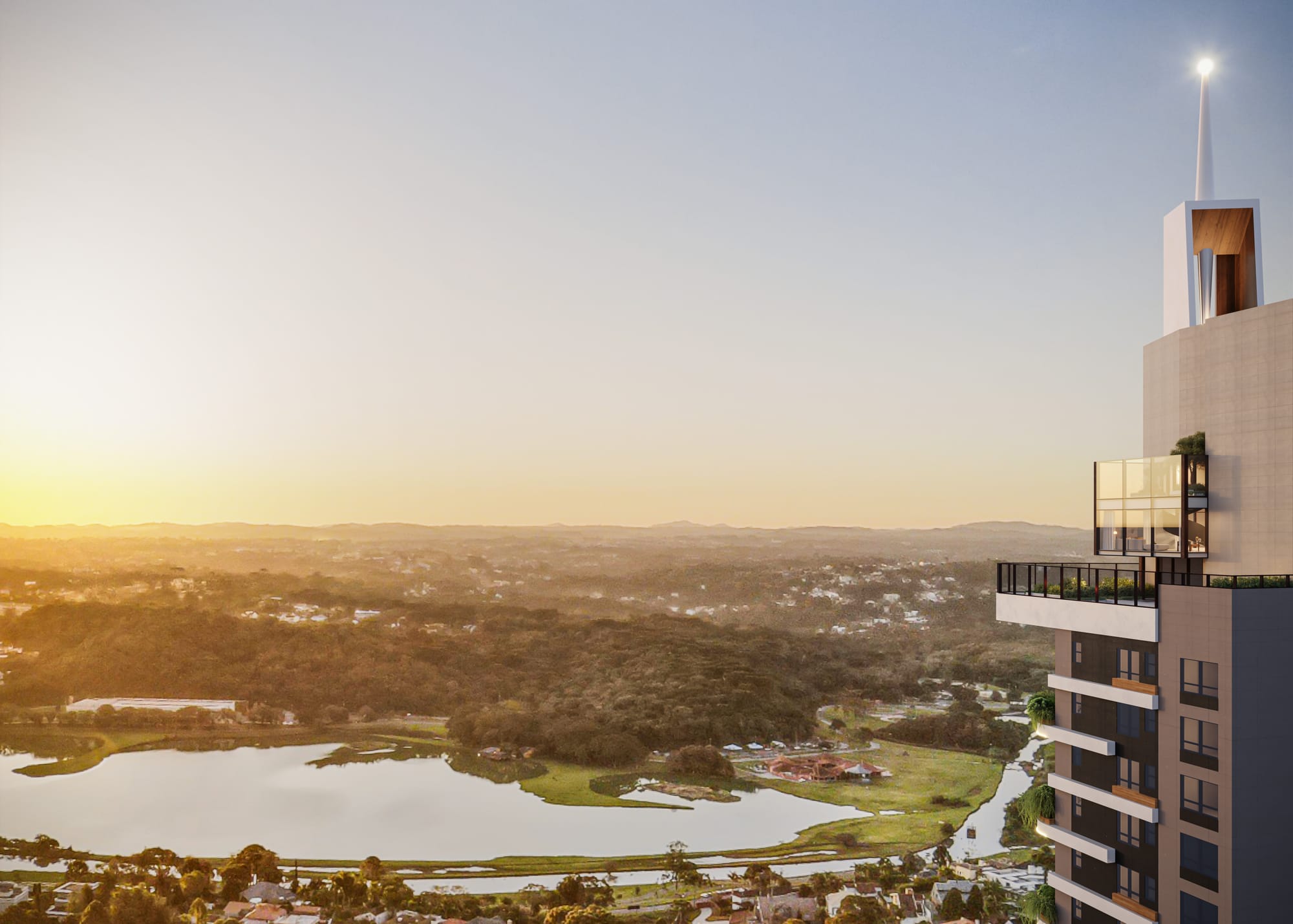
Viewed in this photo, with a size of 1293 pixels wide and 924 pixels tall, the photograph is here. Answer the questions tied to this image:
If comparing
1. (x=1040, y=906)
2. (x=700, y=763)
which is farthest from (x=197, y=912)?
(x=700, y=763)

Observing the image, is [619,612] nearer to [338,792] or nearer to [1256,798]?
[338,792]

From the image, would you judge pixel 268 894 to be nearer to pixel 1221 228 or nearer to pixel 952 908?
pixel 952 908

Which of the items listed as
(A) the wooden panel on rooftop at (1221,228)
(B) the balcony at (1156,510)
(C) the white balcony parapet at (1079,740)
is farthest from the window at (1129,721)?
(A) the wooden panel on rooftop at (1221,228)

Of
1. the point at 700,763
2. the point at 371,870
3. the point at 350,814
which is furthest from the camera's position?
the point at 700,763

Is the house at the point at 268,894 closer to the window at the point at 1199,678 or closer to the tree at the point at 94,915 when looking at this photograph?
the tree at the point at 94,915

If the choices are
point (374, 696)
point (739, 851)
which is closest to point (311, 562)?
point (374, 696)
